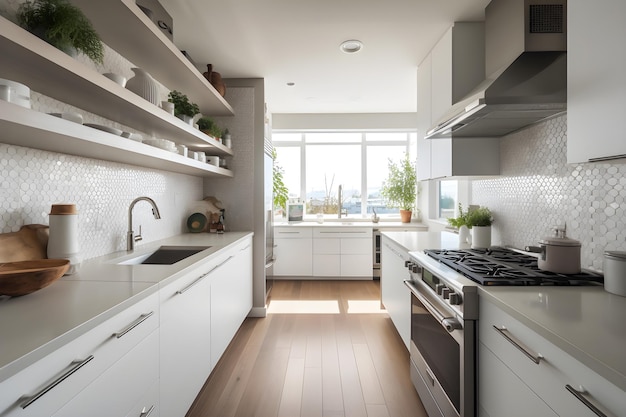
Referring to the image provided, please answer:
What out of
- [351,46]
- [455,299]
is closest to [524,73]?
[455,299]

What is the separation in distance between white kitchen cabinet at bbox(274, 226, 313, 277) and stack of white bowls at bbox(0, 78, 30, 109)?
153 inches

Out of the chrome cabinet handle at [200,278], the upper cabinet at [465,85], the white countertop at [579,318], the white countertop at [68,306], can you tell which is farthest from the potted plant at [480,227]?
the white countertop at [68,306]

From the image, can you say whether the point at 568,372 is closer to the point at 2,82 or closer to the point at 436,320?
the point at 436,320

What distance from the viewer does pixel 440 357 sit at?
1.60m

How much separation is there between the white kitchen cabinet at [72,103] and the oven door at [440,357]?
1.78 meters

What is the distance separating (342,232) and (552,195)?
3.19 m

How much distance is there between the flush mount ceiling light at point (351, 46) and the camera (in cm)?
269

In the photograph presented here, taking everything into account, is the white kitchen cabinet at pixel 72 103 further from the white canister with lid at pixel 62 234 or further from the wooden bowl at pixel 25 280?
the wooden bowl at pixel 25 280

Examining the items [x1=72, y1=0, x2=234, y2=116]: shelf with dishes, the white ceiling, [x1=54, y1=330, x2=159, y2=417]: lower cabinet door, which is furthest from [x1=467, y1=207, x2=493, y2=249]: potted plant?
[x1=72, y1=0, x2=234, y2=116]: shelf with dishes

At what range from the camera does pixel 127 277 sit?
137 centimetres

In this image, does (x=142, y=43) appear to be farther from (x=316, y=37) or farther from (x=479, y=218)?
(x=479, y=218)

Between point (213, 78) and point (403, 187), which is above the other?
point (213, 78)

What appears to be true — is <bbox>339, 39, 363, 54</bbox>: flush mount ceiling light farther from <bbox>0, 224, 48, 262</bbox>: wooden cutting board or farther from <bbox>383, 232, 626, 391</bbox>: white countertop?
<bbox>0, 224, 48, 262</bbox>: wooden cutting board

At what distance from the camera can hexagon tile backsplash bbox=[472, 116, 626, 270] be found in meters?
1.40
